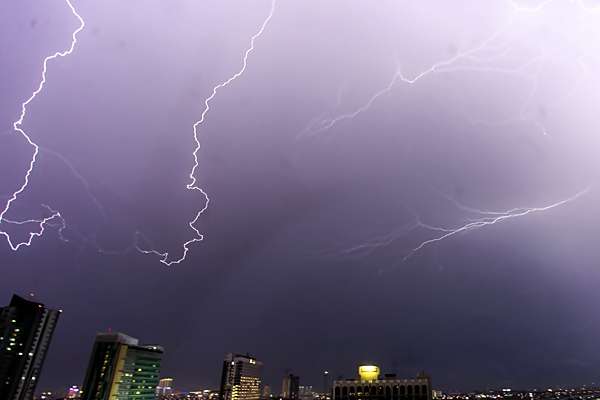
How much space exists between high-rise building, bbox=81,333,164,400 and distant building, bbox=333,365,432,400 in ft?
128

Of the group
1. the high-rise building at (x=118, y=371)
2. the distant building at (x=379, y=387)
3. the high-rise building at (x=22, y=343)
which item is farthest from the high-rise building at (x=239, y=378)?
the high-rise building at (x=22, y=343)

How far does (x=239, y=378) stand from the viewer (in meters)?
137

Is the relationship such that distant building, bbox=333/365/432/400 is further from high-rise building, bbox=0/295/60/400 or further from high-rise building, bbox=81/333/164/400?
high-rise building, bbox=0/295/60/400

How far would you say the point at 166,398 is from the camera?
193750 millimetres

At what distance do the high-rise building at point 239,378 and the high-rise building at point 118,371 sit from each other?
4282 centimetres

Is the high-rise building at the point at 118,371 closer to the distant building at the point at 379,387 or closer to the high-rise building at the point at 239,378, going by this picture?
the distant building at the point at 379,387

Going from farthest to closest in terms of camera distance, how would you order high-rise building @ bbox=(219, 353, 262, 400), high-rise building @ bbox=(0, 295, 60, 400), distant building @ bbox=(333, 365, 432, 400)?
high-rise building @ bbox=(219, 353, 262, 400) → distant building @ bbox=(333, 365, 432, 400) → high-rise building @ bbox=(0, 295, 60, 400)

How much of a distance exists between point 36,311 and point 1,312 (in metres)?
4.68

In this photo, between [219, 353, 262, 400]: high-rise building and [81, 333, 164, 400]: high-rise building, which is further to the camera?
[219, 353, 262, 400]: high-rise building

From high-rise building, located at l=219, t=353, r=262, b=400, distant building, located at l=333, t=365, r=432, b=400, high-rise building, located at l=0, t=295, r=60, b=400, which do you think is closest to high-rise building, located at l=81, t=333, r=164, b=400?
high-rise building, located at l=0, t=295, r=60, b=400

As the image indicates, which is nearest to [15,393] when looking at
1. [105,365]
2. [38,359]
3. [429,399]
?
[38,359]

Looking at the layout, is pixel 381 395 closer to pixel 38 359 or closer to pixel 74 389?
pixel 38 359

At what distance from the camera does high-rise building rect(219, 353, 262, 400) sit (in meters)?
133

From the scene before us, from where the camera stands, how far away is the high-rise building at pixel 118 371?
3132 inches
